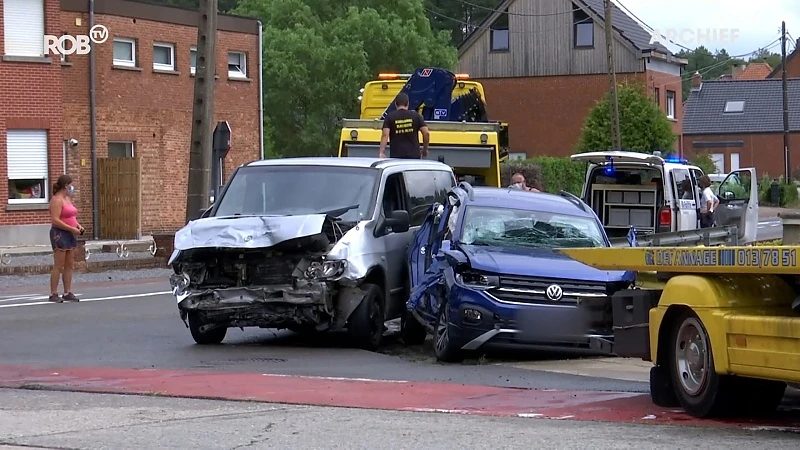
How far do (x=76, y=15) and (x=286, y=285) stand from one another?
954 inches

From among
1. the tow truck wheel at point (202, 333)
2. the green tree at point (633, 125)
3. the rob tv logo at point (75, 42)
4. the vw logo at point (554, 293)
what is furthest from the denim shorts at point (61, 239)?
the green tree at point (633, 125)

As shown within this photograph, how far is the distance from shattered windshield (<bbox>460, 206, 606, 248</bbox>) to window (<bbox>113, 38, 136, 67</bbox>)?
83.0ft

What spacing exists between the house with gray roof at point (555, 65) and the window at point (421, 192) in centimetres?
4459

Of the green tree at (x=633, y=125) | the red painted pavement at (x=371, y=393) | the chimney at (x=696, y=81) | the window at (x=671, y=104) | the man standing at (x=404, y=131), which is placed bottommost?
the red painted pavement at (x=371, y=393)

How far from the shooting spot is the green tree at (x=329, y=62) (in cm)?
5678

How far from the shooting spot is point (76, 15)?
1393 inches

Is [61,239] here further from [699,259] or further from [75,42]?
[75,42]

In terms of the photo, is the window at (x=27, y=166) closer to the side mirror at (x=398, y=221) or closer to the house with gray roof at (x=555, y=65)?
the side mirror at (x=398, y=221)

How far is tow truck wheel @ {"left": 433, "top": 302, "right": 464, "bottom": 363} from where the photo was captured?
12.4m

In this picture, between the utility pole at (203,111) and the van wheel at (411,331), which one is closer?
the van wheel at (411,331)

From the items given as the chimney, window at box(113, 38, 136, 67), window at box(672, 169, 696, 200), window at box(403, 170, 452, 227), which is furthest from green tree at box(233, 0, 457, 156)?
window at box(403, 170, 452, 227)

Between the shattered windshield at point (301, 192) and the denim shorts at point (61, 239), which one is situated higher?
the shattered windshield at point (301, 192)

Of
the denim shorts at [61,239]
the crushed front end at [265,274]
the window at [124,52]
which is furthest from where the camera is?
the window at [124,52]

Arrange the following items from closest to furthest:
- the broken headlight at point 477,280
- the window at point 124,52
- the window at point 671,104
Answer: the broken headlight at point 477,280
the window at point 124,52
the window at point 671,104
